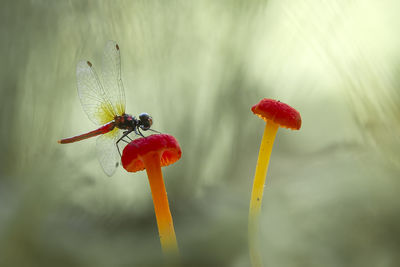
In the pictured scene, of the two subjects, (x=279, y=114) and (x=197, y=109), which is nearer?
(x=279, y=114)

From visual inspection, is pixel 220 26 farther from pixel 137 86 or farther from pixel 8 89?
pixel 8 89

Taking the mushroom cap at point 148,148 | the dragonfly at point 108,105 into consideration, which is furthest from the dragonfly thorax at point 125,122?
the mushroom cap at point 148,148

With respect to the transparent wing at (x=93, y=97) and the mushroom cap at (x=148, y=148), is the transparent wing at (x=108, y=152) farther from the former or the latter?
the mushroom cap at (x=148, y=148)

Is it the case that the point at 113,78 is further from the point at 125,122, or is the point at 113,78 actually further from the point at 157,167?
the point at 157,167

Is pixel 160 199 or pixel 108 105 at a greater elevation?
pixel 108 105

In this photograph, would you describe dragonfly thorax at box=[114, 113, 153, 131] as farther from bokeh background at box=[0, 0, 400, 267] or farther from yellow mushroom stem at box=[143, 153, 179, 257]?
yellow mushroom stem at box=[143, 153, 179, 257]

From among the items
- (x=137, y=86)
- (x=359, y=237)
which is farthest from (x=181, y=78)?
(x=359, y=237)

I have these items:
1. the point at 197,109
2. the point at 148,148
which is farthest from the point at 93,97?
the point at 148,148
